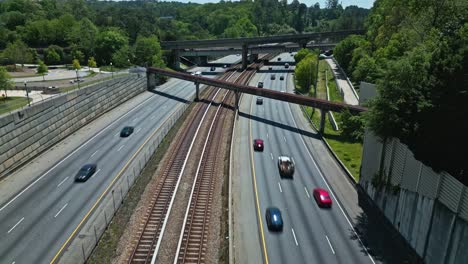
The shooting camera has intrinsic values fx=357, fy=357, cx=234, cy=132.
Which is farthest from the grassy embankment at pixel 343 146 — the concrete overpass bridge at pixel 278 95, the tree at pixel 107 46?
the tree at pixel 107 46

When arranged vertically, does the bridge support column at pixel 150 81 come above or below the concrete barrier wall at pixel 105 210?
above

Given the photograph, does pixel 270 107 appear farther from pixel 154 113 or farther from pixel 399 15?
pixel 399 15

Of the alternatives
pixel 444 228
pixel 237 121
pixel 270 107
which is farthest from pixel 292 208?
pixel 270 107

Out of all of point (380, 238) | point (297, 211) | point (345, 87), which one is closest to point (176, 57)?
point (345, 87)

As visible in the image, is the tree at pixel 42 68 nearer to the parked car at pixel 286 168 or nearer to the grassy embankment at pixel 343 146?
the grassy embankment at pixel 343 146

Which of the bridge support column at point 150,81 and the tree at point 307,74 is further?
the bridge support column at point 150,81

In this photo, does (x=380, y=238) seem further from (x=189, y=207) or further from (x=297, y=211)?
(x=189, y=207)

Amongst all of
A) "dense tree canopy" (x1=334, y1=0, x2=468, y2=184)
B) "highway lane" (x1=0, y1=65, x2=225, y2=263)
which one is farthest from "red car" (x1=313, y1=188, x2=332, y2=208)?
"highway lane" (x1=0, y1=65, x2=225, y2=263)
